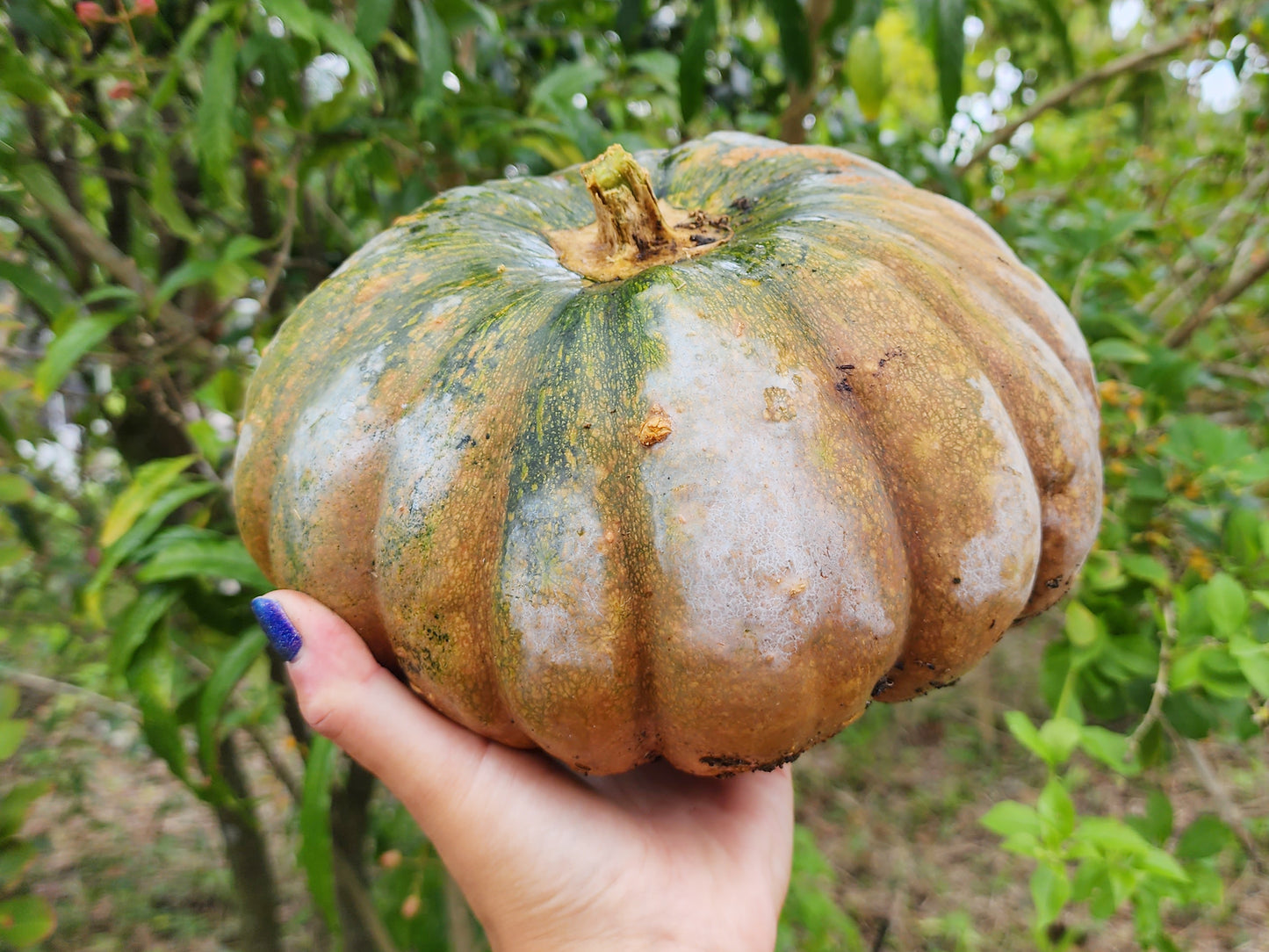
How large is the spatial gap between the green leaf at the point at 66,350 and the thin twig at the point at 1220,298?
2.71m

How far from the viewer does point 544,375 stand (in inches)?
44.6

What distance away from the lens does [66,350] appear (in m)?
1.55

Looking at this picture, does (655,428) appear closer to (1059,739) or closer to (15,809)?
(1059,739)

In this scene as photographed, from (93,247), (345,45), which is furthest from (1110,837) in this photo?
(93,247)

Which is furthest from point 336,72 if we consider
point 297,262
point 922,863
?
point 922,863

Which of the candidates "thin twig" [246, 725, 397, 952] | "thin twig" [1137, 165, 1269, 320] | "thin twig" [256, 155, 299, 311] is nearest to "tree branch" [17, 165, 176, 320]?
"thin twig" [256, 155, 299, 311]

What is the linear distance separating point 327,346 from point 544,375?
390 millimetres

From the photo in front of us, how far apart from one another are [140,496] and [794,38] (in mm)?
1744

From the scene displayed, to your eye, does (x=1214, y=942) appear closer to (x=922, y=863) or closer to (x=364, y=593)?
(x=922, y=863)

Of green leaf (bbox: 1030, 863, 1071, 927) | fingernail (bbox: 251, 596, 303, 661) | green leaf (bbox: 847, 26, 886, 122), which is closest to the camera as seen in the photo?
fingernail (bbox: 251, 596, 303, 661)

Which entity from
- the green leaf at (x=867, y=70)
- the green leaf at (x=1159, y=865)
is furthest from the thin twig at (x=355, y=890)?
the green leaf at (x=867, y=70)

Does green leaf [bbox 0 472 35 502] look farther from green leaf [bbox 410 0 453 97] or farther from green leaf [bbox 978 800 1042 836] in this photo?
green leaf [bbox 978 800 1042 836]

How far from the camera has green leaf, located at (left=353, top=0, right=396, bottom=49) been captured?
5.03ft

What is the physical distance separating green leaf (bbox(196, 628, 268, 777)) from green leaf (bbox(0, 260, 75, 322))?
33.0 inches
